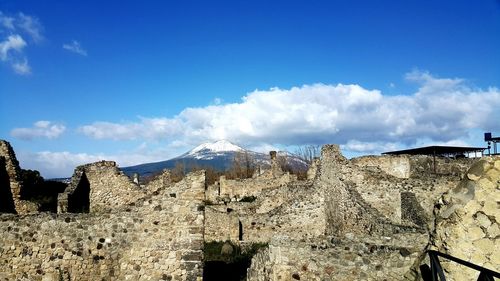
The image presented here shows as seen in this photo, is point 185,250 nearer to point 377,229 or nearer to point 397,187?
point 377,229

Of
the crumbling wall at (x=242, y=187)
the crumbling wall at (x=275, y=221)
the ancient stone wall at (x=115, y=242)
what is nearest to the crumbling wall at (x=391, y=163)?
the crumbling wall at (x=275, y=221)

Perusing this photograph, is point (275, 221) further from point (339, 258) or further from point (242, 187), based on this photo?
A: point (242, 187)

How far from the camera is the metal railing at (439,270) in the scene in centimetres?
508

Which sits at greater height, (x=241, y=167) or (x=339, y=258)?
(x=241, y=167)

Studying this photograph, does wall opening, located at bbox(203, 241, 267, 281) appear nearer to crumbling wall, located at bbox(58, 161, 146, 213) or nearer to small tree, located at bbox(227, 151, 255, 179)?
crumbling wall, located at bbox(58, 161, 146, 213)

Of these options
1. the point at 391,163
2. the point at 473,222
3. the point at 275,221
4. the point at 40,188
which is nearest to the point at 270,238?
the point at 473,222

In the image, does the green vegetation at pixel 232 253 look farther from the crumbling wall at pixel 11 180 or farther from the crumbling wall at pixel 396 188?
the crumbling wall at pixel 11 180

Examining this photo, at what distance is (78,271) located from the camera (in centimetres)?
1050

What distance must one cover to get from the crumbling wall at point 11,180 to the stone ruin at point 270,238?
0.16 feet

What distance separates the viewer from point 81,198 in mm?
19344

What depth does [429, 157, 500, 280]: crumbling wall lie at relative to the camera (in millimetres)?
6613

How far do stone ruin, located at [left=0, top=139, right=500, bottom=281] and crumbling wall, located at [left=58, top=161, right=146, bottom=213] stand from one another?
0.04 m

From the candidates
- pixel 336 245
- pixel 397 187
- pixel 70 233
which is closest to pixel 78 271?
pixel 70 233

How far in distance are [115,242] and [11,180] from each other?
858 cm
